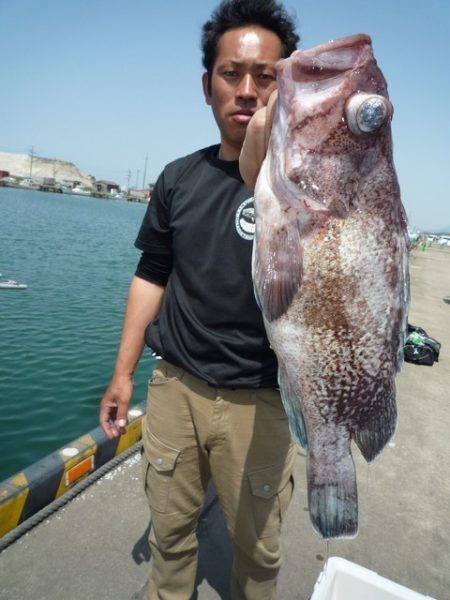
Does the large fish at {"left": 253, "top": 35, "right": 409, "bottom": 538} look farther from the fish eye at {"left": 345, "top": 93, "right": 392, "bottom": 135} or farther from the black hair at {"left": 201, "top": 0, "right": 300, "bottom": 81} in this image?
the black hair at {"left": 201, "top": 0, "right": 300, "bottom": 81}

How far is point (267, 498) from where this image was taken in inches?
83.4

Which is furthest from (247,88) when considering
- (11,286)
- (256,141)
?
(11,286)

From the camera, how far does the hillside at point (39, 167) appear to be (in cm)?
14475

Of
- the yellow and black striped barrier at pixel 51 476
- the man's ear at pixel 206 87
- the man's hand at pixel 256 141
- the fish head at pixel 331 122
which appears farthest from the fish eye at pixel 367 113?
the yellow and black striped barrier at pixel 51 476

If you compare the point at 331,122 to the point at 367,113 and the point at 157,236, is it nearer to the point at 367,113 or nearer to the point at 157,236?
the point at 367,113

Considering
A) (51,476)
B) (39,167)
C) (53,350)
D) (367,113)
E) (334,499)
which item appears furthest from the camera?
(39,167)

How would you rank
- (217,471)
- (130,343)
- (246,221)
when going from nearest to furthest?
(246,221)
(217,471)
(130,343)

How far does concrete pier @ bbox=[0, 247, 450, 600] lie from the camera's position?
2.69 metres

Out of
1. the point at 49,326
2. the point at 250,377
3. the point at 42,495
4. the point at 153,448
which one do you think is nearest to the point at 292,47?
the point at 250,377

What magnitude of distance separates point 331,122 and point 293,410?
1094 millimetres

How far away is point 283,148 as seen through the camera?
5.44 feet

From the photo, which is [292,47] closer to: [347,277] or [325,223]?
[325,223]

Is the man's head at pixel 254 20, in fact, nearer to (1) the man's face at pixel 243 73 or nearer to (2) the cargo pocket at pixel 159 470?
(1) the man's face at pixel 243 73

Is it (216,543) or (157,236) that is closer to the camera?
(157,236)
